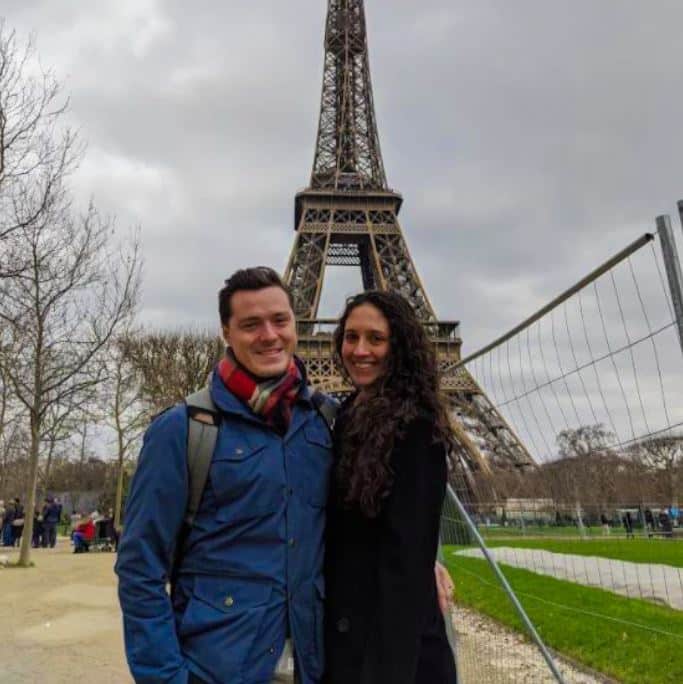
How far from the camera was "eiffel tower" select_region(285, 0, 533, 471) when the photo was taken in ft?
99.3

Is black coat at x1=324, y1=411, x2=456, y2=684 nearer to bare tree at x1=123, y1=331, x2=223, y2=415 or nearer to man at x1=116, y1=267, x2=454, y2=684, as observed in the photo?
man at x1=116, y1=267, x2=454, y2=684

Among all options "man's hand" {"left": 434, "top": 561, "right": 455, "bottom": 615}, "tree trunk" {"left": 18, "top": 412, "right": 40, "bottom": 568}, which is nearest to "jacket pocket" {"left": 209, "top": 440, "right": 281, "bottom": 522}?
"man's hand" {"left": 434, "top": 561, "right": 455, "bottom": 615}

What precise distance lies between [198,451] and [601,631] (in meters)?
6.83

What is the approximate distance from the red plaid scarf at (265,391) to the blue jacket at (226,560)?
37 mm

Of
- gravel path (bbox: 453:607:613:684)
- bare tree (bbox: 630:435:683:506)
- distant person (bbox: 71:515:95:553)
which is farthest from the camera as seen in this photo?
distant person (bbox: 71:515:95:553)

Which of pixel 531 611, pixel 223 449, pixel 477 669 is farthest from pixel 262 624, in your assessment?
pixel 531 611

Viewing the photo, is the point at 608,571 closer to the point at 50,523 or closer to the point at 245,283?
the point at 245,283

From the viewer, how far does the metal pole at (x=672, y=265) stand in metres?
2.11

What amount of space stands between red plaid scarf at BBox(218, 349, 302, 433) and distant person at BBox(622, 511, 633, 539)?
1417 mm

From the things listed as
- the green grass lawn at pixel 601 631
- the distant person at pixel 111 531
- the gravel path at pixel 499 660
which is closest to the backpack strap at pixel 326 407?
the green grass lawn at pixel 601 631

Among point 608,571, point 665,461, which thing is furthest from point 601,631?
point 665,461

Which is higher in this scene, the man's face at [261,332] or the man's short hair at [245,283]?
the man's short hair at [245,283]

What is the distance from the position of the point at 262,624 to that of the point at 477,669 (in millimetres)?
5152

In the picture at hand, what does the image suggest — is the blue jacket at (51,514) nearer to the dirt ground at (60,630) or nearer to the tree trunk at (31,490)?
the tree trunk at (31,490)
